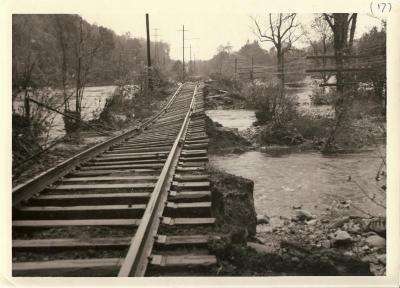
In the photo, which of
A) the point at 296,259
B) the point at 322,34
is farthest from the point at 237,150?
the point at 322,34

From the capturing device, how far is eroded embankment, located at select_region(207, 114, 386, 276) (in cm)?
320

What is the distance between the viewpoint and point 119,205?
380cm

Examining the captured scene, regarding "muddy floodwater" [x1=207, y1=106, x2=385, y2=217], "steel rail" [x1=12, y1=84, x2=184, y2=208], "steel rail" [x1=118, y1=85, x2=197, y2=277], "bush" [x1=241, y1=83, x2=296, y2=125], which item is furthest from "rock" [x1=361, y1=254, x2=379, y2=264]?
"bush" [x1=241, y1=83, x2=296, y2=125]

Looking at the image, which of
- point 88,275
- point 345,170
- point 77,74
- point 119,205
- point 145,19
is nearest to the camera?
point 88,275

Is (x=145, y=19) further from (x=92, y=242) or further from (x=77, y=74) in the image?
(x=92, y=242)

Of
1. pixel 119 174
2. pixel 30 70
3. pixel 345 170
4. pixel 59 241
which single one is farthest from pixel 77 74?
pixel 59 241

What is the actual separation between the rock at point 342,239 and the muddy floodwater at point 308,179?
0.37m

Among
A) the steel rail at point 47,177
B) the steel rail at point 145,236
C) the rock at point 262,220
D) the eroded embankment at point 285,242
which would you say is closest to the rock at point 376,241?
the eroded embankment at point 285,242

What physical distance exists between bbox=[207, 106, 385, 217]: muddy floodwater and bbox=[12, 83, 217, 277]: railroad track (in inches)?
68.5

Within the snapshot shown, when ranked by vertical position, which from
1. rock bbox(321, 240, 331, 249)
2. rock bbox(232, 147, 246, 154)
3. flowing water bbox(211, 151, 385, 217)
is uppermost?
rock bbox(232, 147, 246, 154)

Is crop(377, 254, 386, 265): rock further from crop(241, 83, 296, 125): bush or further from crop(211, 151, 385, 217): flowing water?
crop(241, 83, 296, 125): bush

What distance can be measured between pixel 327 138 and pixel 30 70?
728 centimetres

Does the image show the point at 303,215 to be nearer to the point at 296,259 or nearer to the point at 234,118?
the point at 296,259

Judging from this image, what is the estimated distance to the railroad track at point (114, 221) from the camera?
9.33 feet
